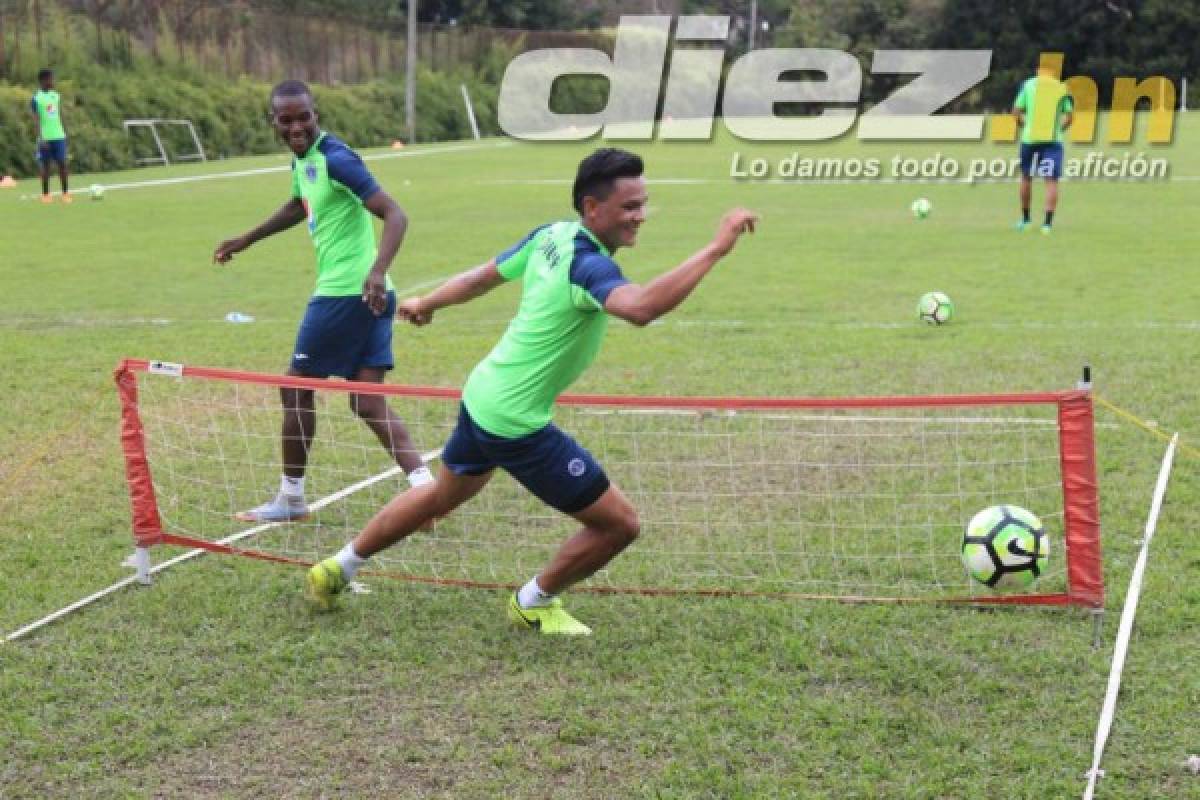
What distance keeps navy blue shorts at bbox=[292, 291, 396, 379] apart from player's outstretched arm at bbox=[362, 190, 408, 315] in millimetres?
318

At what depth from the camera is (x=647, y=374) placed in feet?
35.7

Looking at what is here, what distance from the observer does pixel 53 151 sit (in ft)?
85.3

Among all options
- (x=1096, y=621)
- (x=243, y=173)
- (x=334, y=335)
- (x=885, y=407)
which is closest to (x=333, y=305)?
(x=334, y=335)

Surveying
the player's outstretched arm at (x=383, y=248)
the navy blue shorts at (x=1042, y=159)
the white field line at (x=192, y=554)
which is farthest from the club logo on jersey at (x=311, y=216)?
the navy blue shorts at (x=1042, y=159)

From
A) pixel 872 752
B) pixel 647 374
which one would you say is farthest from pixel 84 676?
pixel 647 374

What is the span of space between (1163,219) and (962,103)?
46539 mm

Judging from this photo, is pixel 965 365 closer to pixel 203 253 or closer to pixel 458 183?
pixel 203 253

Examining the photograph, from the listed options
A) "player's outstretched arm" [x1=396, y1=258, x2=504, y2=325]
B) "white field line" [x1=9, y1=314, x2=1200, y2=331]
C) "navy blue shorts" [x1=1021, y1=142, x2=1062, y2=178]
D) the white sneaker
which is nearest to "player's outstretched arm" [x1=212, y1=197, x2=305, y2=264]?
the white sneaker

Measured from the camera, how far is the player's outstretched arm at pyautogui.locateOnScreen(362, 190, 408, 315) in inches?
273

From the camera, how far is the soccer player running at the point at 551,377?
509cm

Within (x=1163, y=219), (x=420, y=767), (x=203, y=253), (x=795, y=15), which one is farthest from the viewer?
(x=795, y=15)

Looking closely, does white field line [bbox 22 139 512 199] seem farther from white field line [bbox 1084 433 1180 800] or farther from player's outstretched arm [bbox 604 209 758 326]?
player's outstretched arm [bbox 604 209 758 326]

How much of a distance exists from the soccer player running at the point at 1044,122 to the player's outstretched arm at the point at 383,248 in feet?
45.5

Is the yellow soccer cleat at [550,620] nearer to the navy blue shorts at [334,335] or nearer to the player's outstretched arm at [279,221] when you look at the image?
the navy blue shorts at [334,335]
